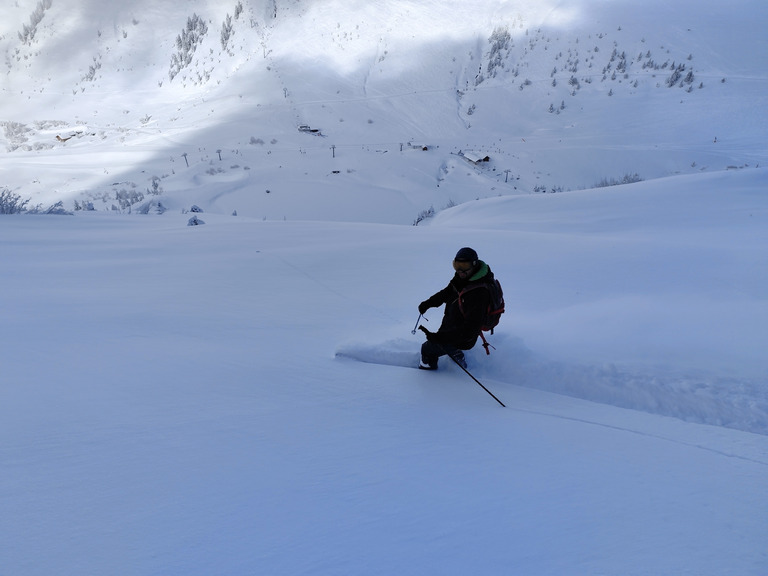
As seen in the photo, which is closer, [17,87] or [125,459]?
[125,459]

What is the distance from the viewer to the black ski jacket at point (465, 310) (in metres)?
2.90

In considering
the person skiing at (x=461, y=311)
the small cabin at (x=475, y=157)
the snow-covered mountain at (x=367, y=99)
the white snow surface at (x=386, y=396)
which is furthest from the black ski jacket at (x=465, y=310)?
the small cabin at (x=475, y=157)

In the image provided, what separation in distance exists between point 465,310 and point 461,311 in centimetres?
5

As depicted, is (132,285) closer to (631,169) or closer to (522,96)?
(631,169)

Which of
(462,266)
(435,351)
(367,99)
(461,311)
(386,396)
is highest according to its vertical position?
(367,99)

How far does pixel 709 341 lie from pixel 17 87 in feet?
155

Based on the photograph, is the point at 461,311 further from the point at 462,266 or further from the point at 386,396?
the point at 386,396

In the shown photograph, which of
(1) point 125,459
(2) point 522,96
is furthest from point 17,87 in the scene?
(1) point 125,459

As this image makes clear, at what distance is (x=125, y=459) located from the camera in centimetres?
180

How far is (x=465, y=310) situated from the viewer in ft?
9.67

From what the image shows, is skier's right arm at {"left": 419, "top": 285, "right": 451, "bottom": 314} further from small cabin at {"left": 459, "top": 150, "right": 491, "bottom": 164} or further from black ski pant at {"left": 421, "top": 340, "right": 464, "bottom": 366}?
small cabin at {"left": 459, "top": 150, "right": 491, "bottom": 164}

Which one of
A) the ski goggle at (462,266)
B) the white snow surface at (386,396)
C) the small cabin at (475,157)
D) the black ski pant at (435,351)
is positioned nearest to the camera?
the white snow surface at (386,396)

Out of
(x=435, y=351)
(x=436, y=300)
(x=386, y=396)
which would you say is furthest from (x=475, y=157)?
(x=386, y=396)

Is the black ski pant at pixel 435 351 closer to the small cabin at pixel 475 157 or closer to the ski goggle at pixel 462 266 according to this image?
the ski goggle at pixel 462 266
